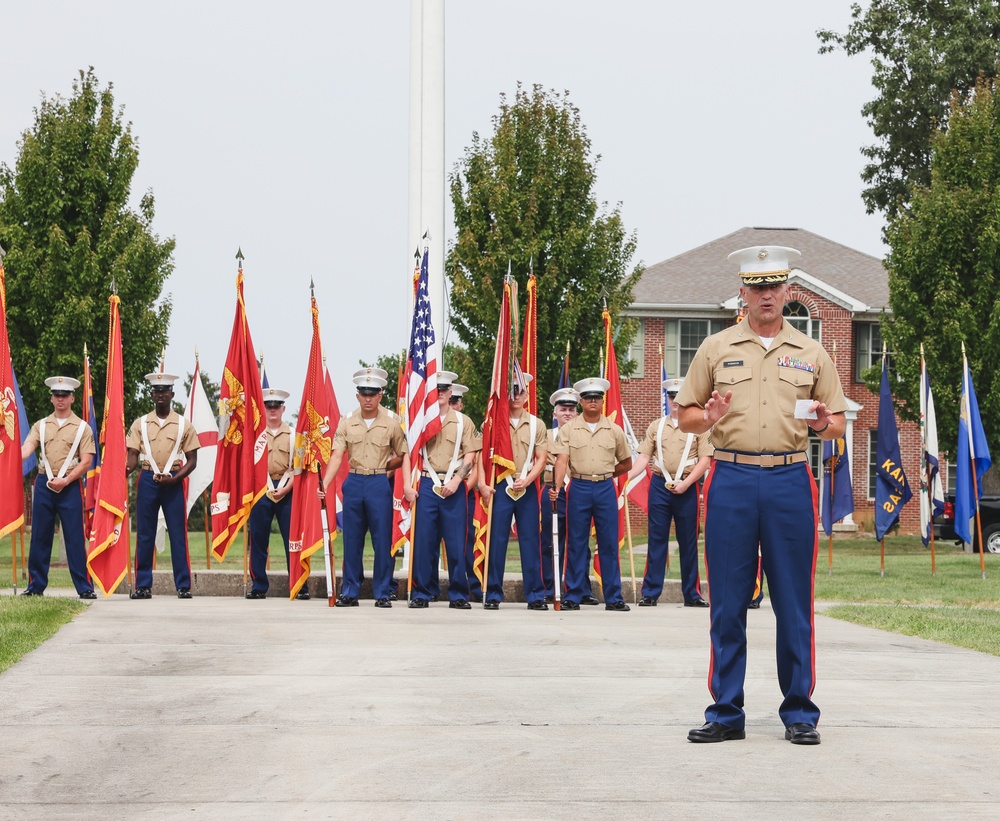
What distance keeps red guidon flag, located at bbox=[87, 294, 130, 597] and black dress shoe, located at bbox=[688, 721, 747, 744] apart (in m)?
9.02

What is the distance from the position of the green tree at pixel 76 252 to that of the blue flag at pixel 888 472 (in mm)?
12446

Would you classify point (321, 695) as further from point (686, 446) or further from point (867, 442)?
point (867, 442)

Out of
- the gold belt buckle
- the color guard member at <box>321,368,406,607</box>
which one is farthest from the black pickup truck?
the color guard member at <box>321,368,406,607</box>

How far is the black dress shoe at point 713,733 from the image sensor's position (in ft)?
21.3

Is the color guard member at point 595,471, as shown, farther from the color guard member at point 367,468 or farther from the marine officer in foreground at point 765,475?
the marine officer in foreground at point 765,475

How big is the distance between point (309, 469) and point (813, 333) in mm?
30973

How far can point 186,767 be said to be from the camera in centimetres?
584

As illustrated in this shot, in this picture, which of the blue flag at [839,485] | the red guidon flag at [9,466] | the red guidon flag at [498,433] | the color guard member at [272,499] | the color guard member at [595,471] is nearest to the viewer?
the color guard member at [595,471]

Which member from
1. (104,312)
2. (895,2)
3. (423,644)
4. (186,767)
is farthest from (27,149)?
(895,2)

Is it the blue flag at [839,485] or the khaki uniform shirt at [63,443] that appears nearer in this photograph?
the khaki uniform shirt at [63,443]

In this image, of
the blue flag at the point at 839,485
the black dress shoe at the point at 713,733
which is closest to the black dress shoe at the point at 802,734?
the black dress shoe at the point at 713,733

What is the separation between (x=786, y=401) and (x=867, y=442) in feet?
130

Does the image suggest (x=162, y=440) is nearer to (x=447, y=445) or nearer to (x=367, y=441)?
(x=367, y=441)

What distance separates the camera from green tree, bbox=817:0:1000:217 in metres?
39.8
